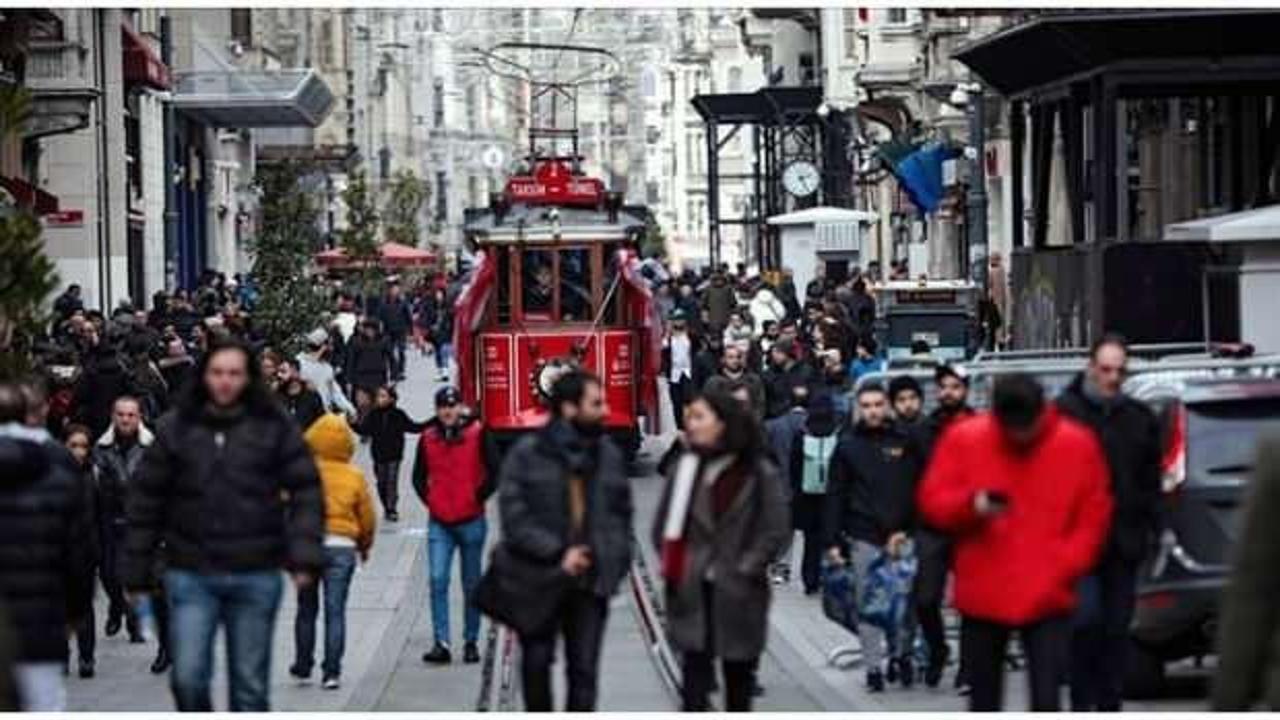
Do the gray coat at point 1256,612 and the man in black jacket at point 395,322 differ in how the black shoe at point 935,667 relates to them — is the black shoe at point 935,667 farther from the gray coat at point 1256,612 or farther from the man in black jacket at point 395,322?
the man in black jacket at point 395,322

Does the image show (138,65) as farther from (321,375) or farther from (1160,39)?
(1160,39)

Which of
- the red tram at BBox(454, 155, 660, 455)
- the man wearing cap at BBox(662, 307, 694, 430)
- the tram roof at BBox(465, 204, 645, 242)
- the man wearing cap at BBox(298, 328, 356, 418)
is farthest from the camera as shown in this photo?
the man wearing cap at BBox(662, 307, 694, 430)

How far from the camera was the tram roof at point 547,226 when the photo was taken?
124ft

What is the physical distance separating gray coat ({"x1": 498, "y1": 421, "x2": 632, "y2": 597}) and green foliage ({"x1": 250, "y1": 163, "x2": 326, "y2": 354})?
78.6ft

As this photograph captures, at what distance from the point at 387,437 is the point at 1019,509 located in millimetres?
18042

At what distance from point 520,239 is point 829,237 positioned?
71.1 ft

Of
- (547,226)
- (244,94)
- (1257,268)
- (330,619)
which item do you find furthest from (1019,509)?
(244,94)

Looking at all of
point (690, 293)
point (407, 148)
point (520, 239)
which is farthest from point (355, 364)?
point (407, 148)

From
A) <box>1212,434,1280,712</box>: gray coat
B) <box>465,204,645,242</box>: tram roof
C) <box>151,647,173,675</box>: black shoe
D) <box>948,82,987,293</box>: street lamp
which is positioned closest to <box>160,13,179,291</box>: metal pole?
<box>948,82,987,293</box>: street lamp

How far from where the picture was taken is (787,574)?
27.1m

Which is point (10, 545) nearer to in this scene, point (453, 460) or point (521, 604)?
point (521, 604)

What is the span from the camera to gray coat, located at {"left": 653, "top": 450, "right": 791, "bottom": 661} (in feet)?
48.2

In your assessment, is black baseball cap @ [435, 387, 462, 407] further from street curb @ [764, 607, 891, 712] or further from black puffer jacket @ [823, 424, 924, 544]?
black puffer jacket @ [823, 424, 924, 544]

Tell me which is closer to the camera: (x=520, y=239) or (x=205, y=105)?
(x=520, y=239)
